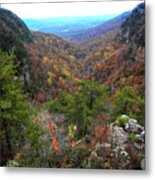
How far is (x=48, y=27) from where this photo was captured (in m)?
4.32

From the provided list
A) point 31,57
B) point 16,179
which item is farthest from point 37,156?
point 31,57

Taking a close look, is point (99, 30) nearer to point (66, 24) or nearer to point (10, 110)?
point (66, 24)

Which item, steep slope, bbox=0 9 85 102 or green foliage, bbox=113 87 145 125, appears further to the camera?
steep slope, bbox=0 9 85 102

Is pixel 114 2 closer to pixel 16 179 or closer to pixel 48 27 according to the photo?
pixel 48 27

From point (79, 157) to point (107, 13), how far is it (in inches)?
40.2

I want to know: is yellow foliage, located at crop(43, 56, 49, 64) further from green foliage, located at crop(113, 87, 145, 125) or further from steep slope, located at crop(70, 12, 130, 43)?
green foliage, located at crop(113, 87, 145, 125)

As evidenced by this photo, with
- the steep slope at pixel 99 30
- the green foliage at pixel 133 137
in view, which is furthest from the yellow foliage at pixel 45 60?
the green foliage at pixel 133 137

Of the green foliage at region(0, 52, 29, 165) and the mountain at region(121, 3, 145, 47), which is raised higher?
the mountain at region(121, 3, 145, 47)

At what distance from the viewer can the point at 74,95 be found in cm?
428

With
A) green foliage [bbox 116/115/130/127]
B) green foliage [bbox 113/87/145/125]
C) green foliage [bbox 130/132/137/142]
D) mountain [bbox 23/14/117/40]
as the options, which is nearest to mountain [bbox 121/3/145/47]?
mountain [bbox 23/14/117/40]

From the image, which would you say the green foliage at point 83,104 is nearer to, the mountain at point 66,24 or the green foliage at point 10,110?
the green foliage at point 10,110

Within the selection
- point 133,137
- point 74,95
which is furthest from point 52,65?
point 133,137

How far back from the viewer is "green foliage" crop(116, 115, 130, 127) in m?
4.21

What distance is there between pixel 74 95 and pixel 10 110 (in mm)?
479
